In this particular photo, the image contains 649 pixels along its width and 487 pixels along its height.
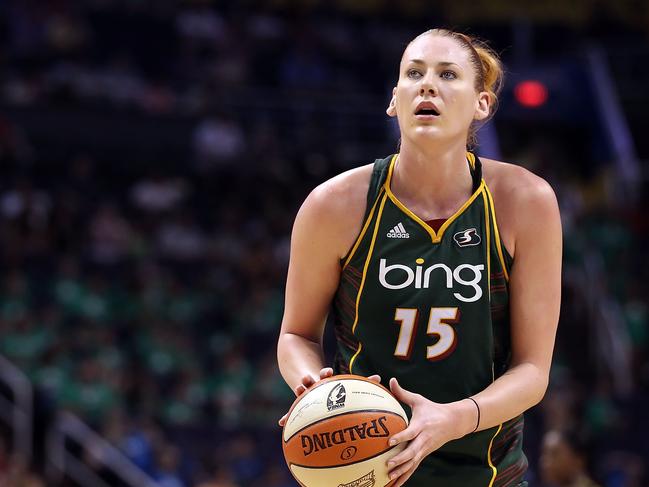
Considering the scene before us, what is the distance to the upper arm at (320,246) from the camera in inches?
157

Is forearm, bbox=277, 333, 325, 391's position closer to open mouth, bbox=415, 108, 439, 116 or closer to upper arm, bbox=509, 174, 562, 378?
upper arm, bbox=509, 174, 562, 378

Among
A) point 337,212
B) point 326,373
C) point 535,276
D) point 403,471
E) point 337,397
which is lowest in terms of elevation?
point 403,471

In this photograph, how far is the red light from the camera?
19000 mm

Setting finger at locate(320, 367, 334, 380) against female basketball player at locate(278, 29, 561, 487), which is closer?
finger at locate(320, 367, 334, 380)

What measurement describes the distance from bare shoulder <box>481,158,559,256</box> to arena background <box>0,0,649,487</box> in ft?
23.2

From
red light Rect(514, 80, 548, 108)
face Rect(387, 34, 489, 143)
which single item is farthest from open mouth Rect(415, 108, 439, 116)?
red light Rect(514, 80, 548, 108)

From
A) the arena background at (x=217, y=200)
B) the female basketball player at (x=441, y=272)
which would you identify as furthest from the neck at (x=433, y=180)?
the arena background at (x=217, y=200)

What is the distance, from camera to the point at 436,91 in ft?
12.6

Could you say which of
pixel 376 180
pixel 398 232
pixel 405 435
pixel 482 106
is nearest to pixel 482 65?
pixel 482 106

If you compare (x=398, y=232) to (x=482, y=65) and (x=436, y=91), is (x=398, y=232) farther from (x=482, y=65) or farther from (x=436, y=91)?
(x=482, y=65)

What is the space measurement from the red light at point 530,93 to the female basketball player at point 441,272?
600 inches

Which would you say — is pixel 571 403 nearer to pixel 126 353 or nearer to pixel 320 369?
pixel 126 353

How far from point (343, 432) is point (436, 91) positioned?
3.86 ft

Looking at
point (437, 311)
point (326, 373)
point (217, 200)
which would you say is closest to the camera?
point (326, 373)
